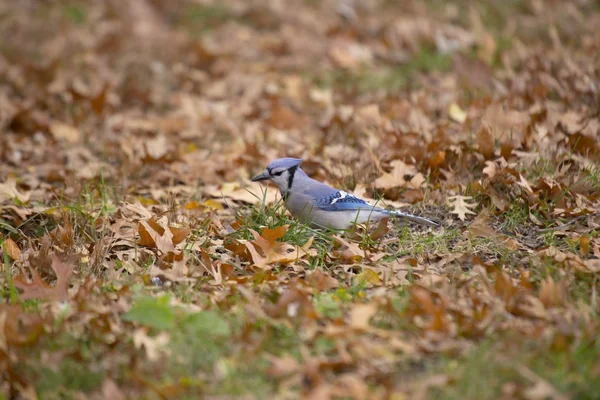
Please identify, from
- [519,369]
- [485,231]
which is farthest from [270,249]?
[519,369]

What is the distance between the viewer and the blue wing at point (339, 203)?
412 cm

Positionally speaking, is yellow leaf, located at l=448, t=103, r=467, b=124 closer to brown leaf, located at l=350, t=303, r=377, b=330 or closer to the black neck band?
the black neck band

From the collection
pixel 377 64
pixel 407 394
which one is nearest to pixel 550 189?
pixel 407 394

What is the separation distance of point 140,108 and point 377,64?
2.75 meters

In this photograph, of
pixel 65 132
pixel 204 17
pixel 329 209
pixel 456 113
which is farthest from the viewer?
pixel 204 17

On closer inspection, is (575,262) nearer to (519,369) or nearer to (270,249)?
(519,369)

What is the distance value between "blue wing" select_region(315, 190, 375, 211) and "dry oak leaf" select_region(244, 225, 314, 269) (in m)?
0.35

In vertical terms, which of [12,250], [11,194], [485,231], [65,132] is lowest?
[65,132]

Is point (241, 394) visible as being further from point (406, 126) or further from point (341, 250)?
point (406, 126)

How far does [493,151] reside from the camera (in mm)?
4820

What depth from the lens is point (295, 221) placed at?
4.18 m

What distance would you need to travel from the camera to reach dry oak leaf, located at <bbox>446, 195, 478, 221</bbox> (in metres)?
4.29

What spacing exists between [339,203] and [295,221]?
0.28 meters

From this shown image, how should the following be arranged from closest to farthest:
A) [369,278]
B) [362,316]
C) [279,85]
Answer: [362,316] → [369,278] → [279,85]
